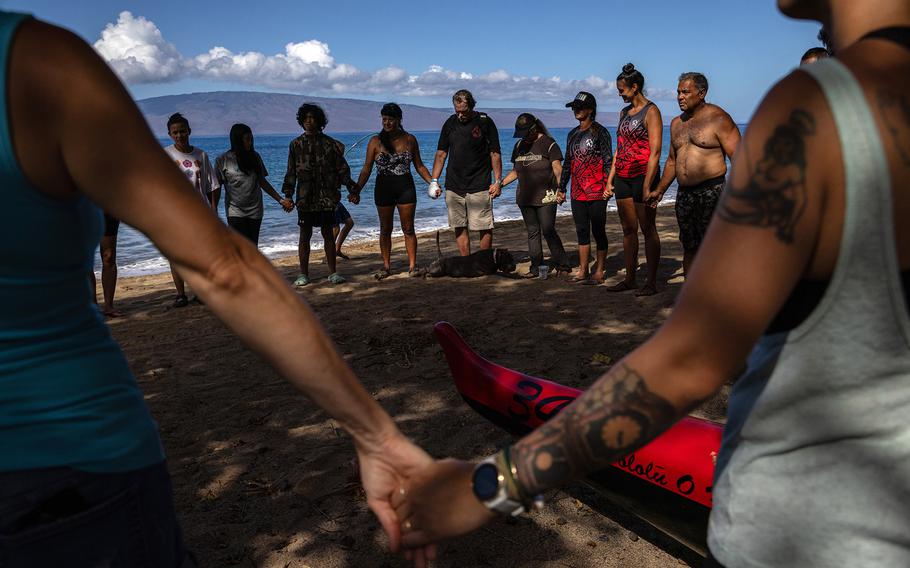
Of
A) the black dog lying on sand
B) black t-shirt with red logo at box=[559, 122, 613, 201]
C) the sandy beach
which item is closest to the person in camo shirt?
the sandy beach

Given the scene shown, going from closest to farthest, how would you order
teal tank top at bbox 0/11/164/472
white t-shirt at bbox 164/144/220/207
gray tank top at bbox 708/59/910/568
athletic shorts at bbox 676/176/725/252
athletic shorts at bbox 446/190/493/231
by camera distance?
gray tank top at bbox 708/59/910/568, teal tank top at bbox 0/11/164/472, athletic shorts at bbox 676/176/725/252, white t-shirt at bbox 164/144/220/207, athletic shorts at bbox 446/190/493/231

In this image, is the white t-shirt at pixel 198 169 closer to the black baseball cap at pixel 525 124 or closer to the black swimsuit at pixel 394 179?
the black swimsuit at pixel 394 179

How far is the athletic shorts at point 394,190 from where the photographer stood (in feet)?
32.2

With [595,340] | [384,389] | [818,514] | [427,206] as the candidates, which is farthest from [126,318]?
[427,206]

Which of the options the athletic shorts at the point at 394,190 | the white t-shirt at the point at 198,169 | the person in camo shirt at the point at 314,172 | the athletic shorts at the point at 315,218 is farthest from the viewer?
the athletic shorts at the point at 394,190

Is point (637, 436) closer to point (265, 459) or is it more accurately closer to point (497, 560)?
point (497, 560)

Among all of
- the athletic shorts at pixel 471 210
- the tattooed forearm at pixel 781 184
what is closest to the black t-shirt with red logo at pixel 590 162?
the athletic shorts at pixel 471 210

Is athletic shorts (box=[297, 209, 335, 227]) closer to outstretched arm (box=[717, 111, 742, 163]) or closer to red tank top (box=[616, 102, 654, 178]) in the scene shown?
red tank top (box=[616, 102, 654, 178])

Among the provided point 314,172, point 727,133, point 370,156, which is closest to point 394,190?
point 370,156

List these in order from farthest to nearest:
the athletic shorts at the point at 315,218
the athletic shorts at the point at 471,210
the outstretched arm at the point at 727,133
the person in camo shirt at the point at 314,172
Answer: the athletic shorts at the point at 471,210, the athletic shorts at the point at 315,218, the person in camo shirt at the point at 314,172, the outstretched arm at the point at 727,133

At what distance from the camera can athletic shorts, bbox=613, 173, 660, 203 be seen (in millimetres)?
8305

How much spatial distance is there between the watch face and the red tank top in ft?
23.7

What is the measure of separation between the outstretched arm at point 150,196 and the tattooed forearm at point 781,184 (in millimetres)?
909

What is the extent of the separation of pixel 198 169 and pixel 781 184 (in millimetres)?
8650
